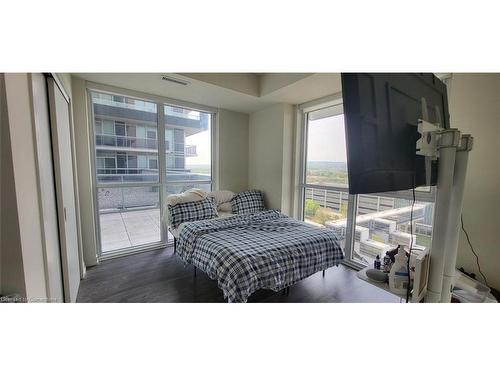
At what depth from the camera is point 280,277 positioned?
178cm

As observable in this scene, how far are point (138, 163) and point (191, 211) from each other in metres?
1.06

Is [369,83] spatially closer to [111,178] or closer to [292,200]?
[292,200]

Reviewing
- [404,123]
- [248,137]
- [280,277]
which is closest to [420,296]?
[404,123]

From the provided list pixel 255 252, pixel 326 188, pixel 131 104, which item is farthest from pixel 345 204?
pixel 131 104

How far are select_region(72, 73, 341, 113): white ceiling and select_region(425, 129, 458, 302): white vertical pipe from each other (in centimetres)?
176

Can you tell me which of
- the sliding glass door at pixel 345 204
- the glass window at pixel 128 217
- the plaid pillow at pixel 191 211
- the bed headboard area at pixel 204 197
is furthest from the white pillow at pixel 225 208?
the sliding glass door at pixel 345 204

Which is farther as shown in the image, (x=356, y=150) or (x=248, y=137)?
(x=248, y=137)

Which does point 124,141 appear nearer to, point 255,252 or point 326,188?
point 255,252

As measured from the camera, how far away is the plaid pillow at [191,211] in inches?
110

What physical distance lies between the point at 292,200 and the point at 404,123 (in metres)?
2.78

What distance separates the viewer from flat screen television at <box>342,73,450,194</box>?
0.62 metres

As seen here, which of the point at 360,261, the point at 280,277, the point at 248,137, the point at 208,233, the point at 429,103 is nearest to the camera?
the point at 429,103

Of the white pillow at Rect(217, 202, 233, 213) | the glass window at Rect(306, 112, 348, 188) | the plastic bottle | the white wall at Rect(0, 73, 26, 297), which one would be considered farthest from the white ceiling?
the plastic bottle

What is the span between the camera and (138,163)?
2996 millimetres
